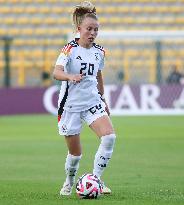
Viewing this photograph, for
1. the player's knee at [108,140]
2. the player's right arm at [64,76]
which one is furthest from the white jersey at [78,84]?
the player's knee at [108,140]

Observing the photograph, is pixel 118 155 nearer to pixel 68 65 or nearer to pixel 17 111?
pixel 68 65

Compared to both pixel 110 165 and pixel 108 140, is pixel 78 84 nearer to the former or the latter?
pixel 108 140

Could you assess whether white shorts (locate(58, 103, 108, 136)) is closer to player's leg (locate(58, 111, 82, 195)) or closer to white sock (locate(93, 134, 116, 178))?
player's leg (locate(58, 111, 82, 195))

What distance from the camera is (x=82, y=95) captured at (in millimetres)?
9008

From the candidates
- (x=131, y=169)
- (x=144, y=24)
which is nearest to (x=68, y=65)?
(x=131, y=169)

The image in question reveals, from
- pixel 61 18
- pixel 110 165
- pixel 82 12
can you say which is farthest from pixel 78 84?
pixel 61 18

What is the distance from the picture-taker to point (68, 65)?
29.7 ft

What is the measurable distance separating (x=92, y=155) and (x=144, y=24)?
65.4 feet

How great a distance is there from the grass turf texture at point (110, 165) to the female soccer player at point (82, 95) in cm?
55

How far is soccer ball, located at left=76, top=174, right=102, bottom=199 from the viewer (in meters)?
8.70

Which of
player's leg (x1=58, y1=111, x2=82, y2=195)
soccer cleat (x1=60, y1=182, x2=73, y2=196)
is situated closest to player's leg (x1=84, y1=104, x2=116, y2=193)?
player's leg (x1=58, y1=111, x2=82, y2=195)

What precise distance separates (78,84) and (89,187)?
1136mm

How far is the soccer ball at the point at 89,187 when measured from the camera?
8695 millimetres

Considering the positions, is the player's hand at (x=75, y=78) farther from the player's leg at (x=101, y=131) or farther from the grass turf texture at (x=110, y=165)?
the grass turf texture at (x=110, y=165)
